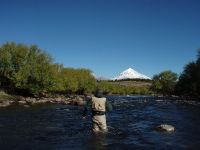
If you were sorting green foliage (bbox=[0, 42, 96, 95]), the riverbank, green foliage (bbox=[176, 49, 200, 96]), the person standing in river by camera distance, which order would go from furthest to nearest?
green foliage (bbox=[176, 49, 200, 96]), green foliage (bbox=[0, 42, 96, 95]), the riverbank, the person standing in river

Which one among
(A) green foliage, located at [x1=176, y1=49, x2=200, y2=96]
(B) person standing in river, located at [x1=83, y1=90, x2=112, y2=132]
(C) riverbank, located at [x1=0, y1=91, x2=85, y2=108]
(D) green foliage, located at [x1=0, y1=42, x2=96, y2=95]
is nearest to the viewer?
(B) person standing in river, located at [x1=83, y1=90, x2=112, y2=132]

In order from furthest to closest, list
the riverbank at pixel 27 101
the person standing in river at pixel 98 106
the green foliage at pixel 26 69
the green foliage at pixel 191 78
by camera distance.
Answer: the green foliage at pixel 191 78 → the green foliage at pixel 26 69 → the riverbank at pixel 27 101 → the person standing in river at pixel 98 106

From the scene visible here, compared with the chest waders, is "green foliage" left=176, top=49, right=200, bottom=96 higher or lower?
higher

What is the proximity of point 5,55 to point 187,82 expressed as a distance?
6411cm

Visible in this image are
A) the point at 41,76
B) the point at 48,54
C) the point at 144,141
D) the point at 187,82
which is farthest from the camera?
the point at 187,82

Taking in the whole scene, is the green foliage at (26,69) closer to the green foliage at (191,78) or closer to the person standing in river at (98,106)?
the green foliage at (191,78)

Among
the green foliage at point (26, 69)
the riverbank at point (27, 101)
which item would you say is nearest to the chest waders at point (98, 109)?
the riverbank at point (27, 101)

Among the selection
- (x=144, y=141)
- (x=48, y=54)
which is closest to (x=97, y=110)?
(x=144, y=141)

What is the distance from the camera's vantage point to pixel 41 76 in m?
80.8

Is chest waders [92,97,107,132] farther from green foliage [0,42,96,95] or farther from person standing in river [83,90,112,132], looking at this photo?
green foliage [0,42,96,95]

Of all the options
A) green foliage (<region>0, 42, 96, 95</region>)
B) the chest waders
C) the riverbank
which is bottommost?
the chest waders

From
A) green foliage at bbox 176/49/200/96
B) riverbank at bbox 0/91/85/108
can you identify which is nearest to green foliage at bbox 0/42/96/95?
riverbank at bbox 0/91/85/108

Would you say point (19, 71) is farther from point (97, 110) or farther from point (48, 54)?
point (97, 110)

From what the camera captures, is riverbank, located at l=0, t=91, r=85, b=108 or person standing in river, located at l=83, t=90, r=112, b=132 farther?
riverbank, located at l=0, t=91, r=85, b=108
